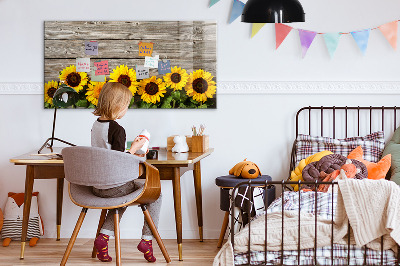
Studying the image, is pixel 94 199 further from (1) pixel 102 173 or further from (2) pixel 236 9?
(2) pixel 236 9

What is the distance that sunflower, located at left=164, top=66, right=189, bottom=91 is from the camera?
14.2ft

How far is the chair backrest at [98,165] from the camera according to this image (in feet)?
10.4

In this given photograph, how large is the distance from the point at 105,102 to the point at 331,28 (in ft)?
5.82

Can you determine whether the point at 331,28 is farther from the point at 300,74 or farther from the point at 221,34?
the point at 221,34

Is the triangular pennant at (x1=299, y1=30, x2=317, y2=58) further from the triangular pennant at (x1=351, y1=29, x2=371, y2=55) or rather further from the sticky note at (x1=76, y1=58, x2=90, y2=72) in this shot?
the sticky note at (x1=76, y1=58, x2=90, y2=72)

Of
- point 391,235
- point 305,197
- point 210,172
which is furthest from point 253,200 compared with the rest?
point 391,235

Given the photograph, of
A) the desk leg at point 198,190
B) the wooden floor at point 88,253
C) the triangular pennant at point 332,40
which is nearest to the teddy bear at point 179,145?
the desk leg at point 198,190

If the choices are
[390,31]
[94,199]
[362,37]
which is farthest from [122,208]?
[390,31]

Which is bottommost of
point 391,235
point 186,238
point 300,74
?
point 186,238

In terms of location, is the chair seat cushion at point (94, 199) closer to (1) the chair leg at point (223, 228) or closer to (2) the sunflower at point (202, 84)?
(1) the chair leg at point (223, 228)

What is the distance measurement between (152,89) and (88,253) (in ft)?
4.00

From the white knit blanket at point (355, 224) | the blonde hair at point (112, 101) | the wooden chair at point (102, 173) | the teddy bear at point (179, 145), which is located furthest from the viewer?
the teddy bear at point (179, 145)

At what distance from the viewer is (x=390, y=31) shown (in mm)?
4227

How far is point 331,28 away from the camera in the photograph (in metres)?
4.27
